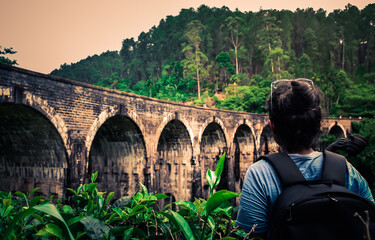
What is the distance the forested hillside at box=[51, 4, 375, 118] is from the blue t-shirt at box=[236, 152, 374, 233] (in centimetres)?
2717

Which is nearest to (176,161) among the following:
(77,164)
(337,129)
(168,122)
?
(168,122)

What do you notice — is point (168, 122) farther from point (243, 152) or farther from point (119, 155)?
point (243, 152)

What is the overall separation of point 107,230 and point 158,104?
922 centimetres

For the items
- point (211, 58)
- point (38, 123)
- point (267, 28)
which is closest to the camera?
point (38, 123)

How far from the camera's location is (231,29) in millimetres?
41000

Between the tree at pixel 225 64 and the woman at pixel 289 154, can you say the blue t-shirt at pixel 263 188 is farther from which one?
the tree at pixel 225 64

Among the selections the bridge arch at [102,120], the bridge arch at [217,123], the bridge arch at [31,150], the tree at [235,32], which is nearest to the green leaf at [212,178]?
the bridge arch at [31,150]

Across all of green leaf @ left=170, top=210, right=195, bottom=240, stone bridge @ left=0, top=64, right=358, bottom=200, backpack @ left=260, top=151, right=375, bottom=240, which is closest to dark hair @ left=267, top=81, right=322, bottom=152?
backpack @ left=260, top=151, right=375, bottom=240

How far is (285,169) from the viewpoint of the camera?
1095mm

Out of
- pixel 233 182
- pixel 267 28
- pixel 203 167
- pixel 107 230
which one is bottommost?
pixel 233 182

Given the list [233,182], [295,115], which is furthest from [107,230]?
[233,182]

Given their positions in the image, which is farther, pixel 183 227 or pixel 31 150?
pixel 31 150

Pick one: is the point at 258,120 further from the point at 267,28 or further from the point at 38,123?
the point at 267,28

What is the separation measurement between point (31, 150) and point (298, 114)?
7574mm
